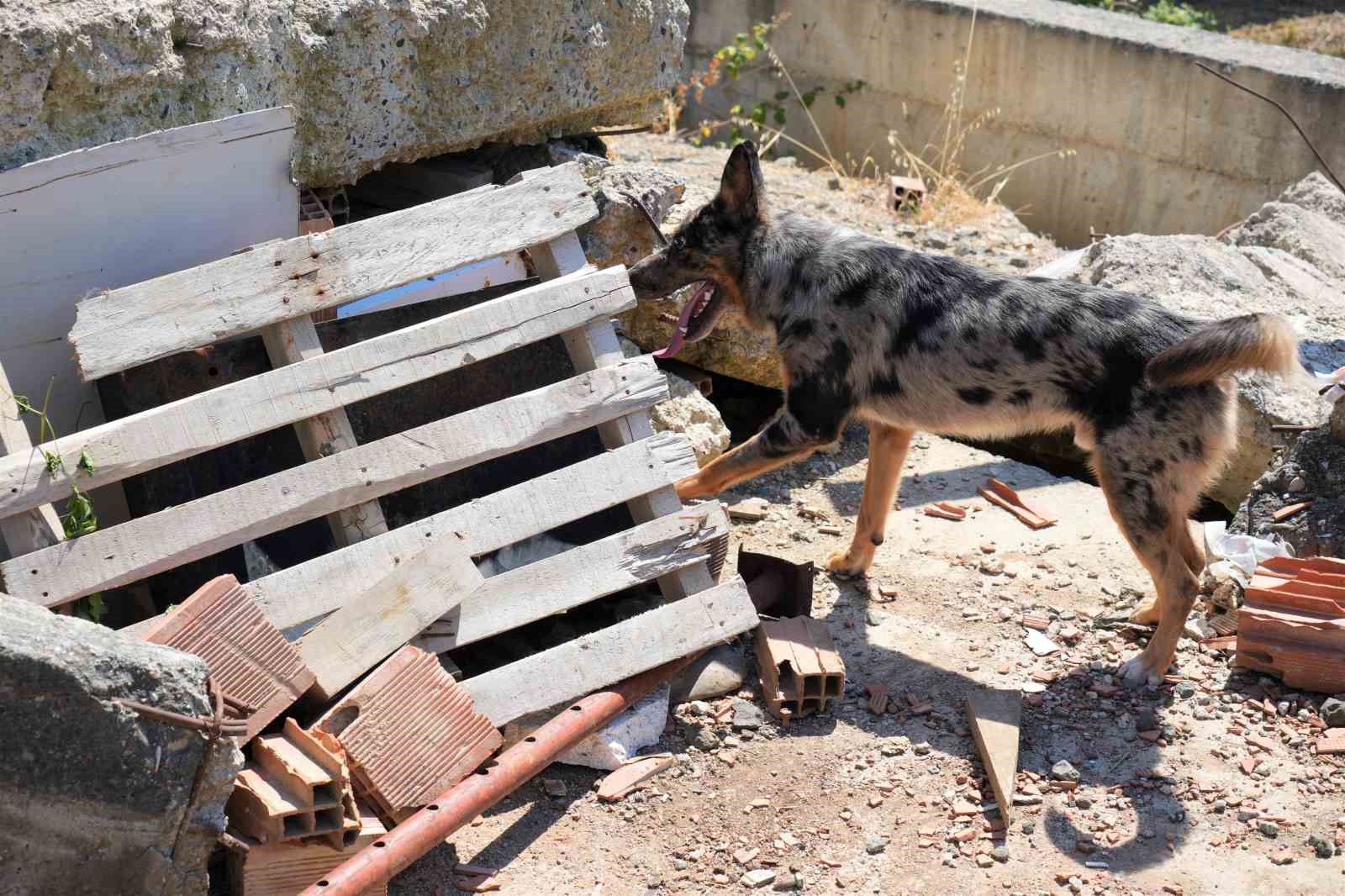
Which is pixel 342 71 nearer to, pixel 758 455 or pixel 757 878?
pixel 758 455

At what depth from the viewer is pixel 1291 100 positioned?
9.09 m

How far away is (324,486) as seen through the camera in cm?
419

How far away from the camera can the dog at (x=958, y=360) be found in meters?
4.84

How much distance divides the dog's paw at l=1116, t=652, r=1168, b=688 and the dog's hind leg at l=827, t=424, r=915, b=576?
114 centimetres

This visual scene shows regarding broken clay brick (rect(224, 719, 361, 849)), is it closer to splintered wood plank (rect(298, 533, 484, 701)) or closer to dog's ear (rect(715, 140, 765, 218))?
splintered wood plank (rect(298, 533, 484, 701))

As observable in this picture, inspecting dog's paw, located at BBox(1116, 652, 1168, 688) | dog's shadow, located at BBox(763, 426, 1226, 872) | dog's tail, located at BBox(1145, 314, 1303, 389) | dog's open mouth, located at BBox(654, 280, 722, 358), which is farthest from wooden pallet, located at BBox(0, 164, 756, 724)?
dog's tail, located at BBox(1145, 314, 1303, 389)

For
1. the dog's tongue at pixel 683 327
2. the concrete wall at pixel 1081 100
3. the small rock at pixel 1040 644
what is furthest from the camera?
the concrete wall at pixel 1081 100

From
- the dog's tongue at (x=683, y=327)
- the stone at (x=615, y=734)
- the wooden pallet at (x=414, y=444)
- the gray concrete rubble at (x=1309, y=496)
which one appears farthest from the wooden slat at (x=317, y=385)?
the gray concrete rubble at (x=1309, y=496)

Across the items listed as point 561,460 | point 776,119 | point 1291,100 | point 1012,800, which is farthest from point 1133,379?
point 776,119

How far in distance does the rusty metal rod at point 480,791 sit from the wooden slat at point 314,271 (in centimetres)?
155

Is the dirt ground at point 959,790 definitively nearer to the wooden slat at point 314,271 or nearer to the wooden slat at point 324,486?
the wooden slat at point 324,486

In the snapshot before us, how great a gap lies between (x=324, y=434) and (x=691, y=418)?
214 centimetres

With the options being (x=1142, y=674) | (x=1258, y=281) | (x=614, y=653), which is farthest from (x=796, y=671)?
(x=1258, y=281)

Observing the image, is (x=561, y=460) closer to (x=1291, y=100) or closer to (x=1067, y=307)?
(x=1067, y=307)
